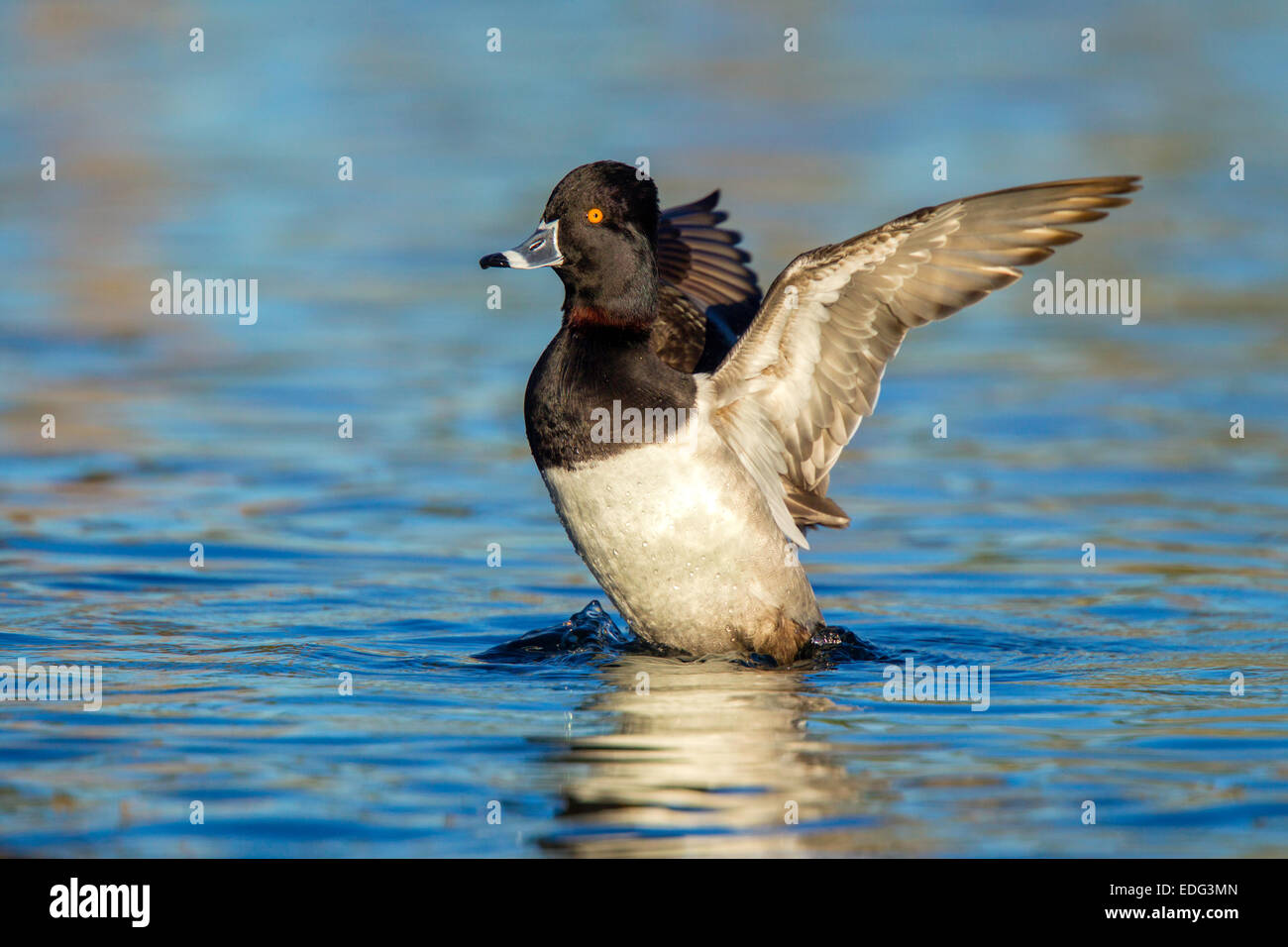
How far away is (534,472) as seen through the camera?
35.7 feet

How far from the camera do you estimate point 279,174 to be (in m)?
19.3

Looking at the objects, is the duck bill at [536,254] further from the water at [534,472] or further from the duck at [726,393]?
the water at [534,472]

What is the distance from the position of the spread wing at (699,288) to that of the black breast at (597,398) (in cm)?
94

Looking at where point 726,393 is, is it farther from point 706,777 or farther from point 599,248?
point 706,777

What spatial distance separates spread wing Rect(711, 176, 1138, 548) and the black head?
49 centimetres

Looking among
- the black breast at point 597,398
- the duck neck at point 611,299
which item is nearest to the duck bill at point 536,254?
the duck neck at point 611,299

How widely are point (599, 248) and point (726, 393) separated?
2.53 feet

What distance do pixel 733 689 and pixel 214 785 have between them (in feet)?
6.93

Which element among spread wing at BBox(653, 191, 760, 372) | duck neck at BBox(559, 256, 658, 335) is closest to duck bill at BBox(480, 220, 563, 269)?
duck neck at BBox(559, 256, 658, 335)

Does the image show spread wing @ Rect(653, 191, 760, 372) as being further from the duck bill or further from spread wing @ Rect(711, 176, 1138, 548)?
the duck bill

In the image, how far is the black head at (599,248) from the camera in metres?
6.96

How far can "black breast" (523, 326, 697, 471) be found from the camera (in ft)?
21.8

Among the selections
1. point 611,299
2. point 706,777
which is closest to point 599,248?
point 611,299
